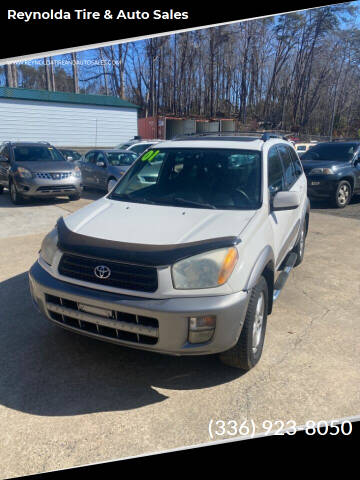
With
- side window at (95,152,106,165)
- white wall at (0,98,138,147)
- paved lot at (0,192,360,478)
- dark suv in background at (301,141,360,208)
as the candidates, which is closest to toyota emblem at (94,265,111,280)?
paved lot at (0,192,360,478)

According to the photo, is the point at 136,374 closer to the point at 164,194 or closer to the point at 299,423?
the point at 299,423

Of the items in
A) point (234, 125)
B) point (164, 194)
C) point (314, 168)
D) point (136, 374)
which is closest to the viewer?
point (136, 374)

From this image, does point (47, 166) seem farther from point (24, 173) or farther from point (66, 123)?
point (66, 123)

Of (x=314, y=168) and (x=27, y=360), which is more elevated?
(x=314, y=168)

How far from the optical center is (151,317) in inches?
99.0

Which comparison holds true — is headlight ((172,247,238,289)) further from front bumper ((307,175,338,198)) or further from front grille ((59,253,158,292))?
front bumper ((307,175,338,198))

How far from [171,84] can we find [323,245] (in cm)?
3752

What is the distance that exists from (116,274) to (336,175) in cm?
885

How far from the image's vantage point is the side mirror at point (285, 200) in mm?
3369

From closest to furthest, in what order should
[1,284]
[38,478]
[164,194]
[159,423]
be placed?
[38,478] < [159,423] < [164,194] < [1,284]

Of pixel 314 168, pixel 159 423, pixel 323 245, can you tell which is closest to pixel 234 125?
pixel 314 168

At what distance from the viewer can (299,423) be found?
97.5 inches

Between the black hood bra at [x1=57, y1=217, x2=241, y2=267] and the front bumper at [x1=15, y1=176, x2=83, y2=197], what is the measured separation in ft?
25.4

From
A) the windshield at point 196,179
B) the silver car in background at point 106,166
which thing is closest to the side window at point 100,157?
the silver car in background at point 106,166
